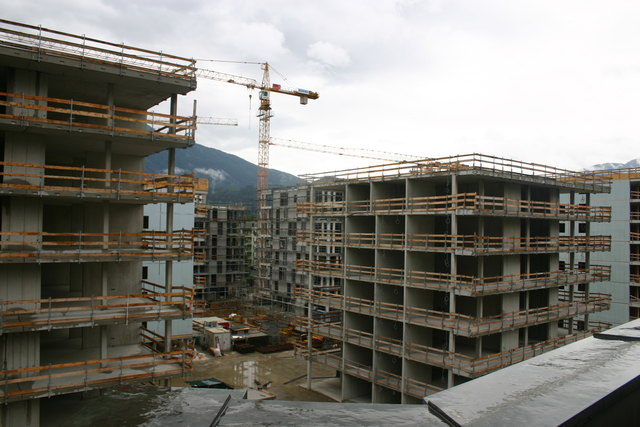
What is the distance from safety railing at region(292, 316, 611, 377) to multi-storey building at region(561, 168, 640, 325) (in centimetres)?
1670

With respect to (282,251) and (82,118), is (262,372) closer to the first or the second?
(82,118)

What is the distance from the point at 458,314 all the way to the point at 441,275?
9.12 ft

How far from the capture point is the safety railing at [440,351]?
25562 mm

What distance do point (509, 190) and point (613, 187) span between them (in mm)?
25848

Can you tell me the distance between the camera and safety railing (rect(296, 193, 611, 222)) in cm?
2659

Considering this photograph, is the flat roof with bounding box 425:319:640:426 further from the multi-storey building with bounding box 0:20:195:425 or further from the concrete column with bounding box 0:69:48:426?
the concrete column with bounding box 0:69:48:426

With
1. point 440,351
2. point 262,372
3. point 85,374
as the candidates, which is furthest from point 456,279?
point 262,372

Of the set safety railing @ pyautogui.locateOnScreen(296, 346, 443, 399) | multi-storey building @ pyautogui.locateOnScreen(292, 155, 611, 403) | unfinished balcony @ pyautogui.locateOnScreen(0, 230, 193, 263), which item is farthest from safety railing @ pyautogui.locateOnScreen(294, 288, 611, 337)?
unfinished balcony @ pyautogui.locateOnScreen(0, 230, 193, 263)

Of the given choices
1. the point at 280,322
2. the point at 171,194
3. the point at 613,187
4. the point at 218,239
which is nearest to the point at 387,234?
the point at 171,194

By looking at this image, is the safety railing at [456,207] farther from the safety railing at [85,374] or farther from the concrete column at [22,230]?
the concrete column at [22,230]

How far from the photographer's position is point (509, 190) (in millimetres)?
30672

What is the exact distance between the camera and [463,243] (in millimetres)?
28109

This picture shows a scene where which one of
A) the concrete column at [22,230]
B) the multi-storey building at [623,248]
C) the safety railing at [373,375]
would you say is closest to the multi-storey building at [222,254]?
the safety railing at [373,375]

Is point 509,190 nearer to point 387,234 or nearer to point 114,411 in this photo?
point 387,234
